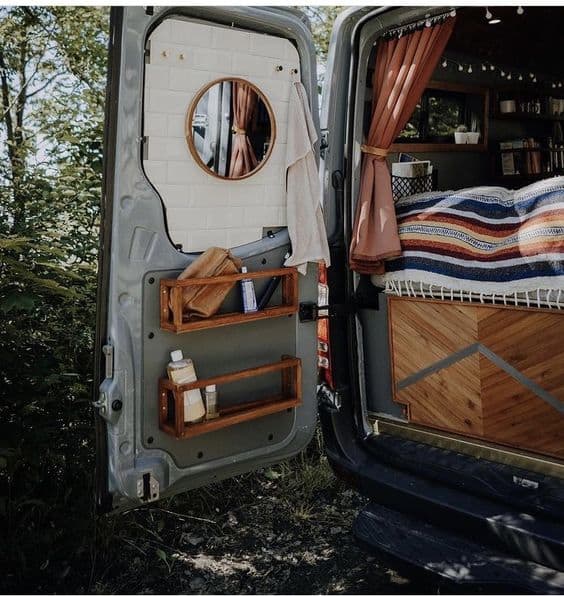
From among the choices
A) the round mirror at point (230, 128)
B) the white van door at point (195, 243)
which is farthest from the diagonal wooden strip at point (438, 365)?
the round mirror at point (230, 128)

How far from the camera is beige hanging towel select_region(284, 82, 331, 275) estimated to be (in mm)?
2301

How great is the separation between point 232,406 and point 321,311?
611 millimetres

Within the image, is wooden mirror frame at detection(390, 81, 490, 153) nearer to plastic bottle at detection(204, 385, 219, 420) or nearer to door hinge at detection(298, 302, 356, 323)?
door hinge at detection(298, 302, 356, 323)

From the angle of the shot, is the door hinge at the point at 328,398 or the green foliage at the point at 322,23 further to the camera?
the green foliage at the point at 322,23

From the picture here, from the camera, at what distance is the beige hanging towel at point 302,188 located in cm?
230

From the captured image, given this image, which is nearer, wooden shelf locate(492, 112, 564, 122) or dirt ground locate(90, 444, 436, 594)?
dirt ground locate(90, 444, 436, 594)

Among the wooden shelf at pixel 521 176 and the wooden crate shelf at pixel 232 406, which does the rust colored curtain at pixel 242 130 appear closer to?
the wooden crate shelf at pixel 232 406

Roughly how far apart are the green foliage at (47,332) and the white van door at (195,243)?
0.56 m

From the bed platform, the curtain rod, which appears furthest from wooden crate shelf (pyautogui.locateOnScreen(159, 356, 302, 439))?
the curtain rod

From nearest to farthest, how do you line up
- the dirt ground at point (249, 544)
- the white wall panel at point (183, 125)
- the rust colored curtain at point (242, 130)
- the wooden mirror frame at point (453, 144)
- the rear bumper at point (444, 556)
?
the rear bumper at point (444, 556) < the white wall panel at point (183, 125) < the rust colored curtain at point (242, 130) < the dirt ground at point (249, 544) < the wooden mirror frame at point (453, 144)

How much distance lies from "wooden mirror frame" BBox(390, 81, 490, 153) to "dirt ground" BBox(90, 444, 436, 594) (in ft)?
7.07

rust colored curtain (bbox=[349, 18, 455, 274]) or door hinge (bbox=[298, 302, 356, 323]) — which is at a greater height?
rust colored curtain (bbox=[349, 18, 455, 274])

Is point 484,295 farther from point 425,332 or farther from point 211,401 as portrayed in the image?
point 211,401

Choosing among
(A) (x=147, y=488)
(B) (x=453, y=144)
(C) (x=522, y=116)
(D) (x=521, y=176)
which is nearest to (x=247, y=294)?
(A) (x=147, y=488)
